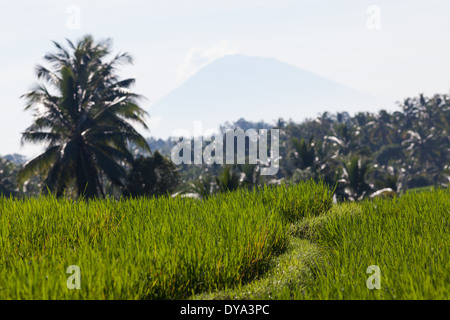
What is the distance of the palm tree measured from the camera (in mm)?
19281

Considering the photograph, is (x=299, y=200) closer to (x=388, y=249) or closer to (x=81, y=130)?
(x=388, y=249)

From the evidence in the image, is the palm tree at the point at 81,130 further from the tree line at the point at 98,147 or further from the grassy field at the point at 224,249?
the grassy field at the point at 224,249

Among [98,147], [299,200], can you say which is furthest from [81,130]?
[299,200]

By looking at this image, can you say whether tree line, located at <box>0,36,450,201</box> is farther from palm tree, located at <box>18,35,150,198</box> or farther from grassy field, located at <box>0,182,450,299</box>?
grassy field, located at <box>0,182,450,299</box>

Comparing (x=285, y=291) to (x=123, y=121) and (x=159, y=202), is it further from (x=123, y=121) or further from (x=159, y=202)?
(x=123, y=121)

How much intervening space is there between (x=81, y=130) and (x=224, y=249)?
15900 mm

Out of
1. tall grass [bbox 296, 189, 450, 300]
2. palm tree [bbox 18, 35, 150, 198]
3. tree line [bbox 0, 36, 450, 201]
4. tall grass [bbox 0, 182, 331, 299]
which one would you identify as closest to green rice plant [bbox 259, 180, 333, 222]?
tall grass [bbox 0, 182, 331, 299]

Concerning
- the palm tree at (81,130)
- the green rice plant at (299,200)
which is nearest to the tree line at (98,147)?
the palm tree at (81,130)

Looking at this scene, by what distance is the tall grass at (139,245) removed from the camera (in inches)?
177

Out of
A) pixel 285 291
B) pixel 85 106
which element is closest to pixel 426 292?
pixel 285 291

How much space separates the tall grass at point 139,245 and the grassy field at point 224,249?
2cm

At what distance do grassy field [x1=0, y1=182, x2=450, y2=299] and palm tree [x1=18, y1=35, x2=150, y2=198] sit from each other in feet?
37.0
